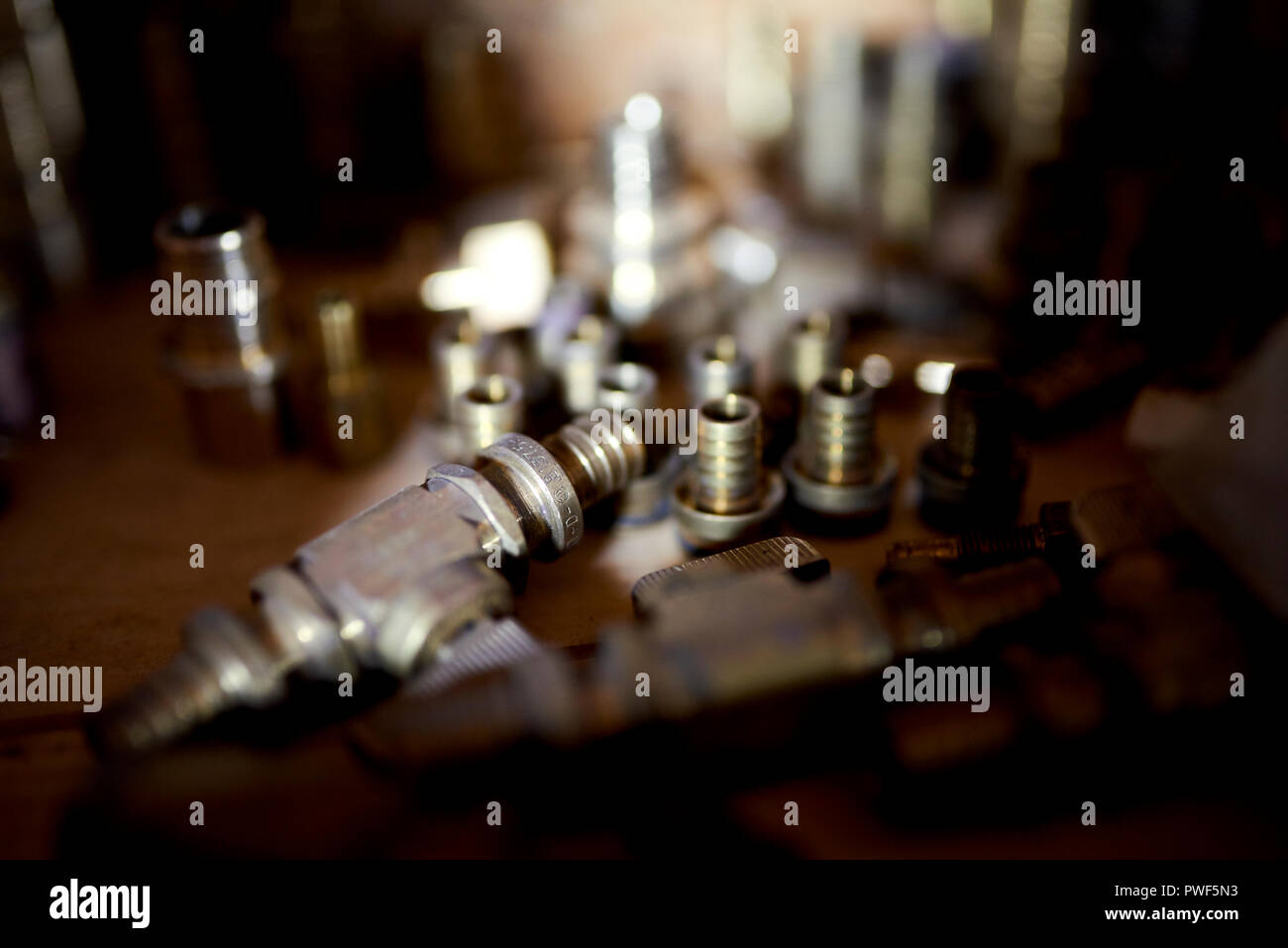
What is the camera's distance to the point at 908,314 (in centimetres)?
179

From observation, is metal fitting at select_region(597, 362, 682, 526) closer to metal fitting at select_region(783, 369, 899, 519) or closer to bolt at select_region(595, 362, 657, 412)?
bolt at select_region(595, 362, 657, 412)

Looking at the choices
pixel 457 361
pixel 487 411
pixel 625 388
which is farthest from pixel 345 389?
pixel 625 388

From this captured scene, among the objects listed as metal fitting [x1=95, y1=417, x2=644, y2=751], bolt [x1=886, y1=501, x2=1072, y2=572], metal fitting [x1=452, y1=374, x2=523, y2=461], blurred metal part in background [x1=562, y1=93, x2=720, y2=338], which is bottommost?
bolt [x1=886, y1=501, x2=1072, y2=572]

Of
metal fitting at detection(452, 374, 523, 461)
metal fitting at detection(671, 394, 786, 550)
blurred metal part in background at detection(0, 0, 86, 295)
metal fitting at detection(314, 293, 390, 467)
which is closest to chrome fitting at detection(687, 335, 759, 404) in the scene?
metal fitting at detection(671, 394, 786, 550)

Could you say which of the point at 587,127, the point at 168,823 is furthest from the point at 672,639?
the point at 587,127

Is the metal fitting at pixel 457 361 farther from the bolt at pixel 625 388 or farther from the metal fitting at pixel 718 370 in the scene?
the metal fitting at pixel 718 370

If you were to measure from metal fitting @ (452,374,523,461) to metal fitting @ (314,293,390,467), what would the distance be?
197 millimetres

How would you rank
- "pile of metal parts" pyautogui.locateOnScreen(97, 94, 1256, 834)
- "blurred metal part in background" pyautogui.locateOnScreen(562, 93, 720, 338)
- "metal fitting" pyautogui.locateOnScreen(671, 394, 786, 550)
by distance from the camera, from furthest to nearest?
"blurred metal part in background" pyautogui.locateOnScreen(562, 93, 720, 338), "metal fitting" pyautogui.locateOnScreen(671, 394, 786, 550), "pile of metal parts" pyautogui.locateOnScreen(97, 94, 1256, 834)

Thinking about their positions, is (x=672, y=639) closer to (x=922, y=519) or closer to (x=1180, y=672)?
(x=1180, y=672)

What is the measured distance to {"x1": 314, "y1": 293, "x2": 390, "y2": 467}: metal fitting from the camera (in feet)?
4.77

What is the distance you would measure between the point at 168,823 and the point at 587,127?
5.89 feet

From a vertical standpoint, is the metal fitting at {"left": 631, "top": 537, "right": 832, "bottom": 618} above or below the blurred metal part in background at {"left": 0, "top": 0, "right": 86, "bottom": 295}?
below

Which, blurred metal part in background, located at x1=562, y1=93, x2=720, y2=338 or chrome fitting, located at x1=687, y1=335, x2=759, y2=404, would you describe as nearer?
chrome fitting, located at x1=687, y1=335, x2=759, y2=404
